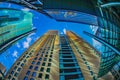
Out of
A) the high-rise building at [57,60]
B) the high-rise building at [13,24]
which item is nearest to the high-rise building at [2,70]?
the high-rise building at [57,60]

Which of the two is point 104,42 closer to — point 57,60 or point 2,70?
point 57,60

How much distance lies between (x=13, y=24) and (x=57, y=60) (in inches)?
92.7

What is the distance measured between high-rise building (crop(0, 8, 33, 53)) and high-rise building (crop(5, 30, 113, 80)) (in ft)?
2.23

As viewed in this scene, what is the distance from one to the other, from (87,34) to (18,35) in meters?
2.56

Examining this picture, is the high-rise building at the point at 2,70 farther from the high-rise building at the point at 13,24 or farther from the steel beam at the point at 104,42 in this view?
the steel beam at the point at 104,42

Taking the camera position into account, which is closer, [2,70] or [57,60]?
[2,70]

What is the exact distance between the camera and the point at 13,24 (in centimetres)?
1260

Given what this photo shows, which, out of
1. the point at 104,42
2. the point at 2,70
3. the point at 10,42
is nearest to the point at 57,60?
the point at 10,42

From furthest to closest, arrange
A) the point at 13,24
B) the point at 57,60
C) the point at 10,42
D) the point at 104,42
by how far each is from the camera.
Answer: the point at 57,60
the point at 10,42
the point at 13,24
the point at 104,42

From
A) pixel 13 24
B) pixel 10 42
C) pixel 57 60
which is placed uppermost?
pixel 13 24

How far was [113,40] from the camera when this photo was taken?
12000 mm

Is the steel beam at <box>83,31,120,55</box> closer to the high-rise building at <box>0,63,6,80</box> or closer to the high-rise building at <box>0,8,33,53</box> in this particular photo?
the high-rise building at <box>0,8,33,53</box>

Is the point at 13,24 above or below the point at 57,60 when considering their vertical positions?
above

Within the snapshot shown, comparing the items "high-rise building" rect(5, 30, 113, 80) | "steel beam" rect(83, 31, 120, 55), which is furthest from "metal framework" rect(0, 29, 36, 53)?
"steel beam" rect(83, 31, 120, 55)
